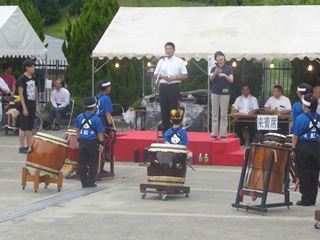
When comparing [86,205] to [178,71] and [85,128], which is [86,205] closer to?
[85,128]

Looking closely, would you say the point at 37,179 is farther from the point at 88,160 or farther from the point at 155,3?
the point at 155,3

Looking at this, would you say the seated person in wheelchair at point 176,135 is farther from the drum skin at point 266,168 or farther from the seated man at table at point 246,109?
the seated man at table at point 246,109

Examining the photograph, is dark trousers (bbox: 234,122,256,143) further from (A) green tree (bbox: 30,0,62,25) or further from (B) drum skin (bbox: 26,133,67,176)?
(A) green tree (bbox: 30,0,62,25)

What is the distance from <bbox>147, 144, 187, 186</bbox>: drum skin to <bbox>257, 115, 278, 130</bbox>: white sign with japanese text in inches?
250

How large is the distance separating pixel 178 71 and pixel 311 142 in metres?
4.86

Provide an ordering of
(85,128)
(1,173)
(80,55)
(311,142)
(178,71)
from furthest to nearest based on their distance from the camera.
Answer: (80,55), (178,71), (1,173), (85,128), (311,142)

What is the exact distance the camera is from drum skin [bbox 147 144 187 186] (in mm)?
11867

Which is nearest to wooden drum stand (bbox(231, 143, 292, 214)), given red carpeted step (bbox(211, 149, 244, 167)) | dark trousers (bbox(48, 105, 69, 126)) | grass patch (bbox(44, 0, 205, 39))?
red carpeted step (bbox(211, 149, 244, 167))

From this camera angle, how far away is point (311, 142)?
11.4 m

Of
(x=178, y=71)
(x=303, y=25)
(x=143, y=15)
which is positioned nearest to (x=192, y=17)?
(x=143, y=15)

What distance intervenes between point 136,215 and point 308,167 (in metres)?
2.67

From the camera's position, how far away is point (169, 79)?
15.7 meters

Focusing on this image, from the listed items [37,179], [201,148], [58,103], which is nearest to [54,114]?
[58,103]

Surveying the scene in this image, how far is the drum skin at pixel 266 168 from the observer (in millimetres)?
11031
